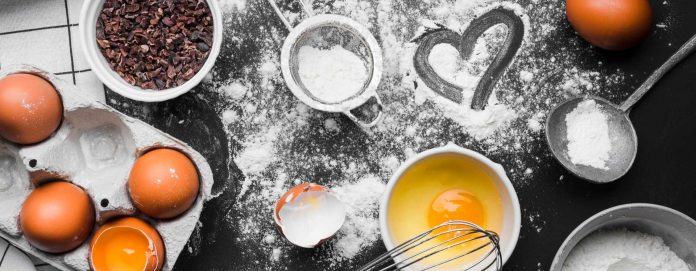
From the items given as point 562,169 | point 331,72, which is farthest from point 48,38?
point 562,169

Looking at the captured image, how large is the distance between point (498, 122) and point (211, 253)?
0.64 metres

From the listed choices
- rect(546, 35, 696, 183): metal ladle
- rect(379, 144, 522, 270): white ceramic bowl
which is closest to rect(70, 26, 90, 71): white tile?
rect(379, 144, 522, 270): white ceramic bowl

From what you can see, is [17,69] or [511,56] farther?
[511,56]

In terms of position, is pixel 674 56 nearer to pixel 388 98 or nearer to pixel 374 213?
pixel 388 98

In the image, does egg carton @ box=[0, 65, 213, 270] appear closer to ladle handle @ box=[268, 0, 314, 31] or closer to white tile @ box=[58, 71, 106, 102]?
white tile @ box=[58, 71, 106, 102]

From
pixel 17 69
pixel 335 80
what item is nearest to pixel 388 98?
pixel 335 80

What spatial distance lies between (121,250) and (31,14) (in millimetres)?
526

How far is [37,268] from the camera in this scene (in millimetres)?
1481

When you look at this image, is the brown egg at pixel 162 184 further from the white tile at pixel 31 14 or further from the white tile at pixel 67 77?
the white tile at pixel 31 14

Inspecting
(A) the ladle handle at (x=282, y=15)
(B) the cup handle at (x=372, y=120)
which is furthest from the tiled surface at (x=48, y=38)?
(B) the cup handle at (x=372, y=120)

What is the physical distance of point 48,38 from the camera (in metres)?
1.50

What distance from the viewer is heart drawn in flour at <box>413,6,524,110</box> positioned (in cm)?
150

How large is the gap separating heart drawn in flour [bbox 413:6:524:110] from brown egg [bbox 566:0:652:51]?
12 cm

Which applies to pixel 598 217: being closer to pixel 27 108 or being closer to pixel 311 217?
pixel 311 217
